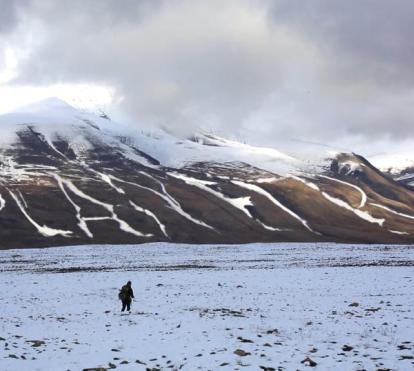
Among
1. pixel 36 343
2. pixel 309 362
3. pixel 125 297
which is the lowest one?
pixel 36 343

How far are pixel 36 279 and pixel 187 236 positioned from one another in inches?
4587

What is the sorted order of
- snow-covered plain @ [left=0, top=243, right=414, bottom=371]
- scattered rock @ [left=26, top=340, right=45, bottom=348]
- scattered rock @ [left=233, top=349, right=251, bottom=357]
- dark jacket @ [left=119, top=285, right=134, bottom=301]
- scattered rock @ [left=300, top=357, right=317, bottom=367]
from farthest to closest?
1. dark jacket @ [left=119, top=285, right=134, bottom=301]
2. scattered rock @ [left=26, top=340, right=45, bottom=348]
3. scattered rock @ [left=233, top=349, right=251, bottom=357]
4. snow-covered plain @ [left=0, top=243, right=414, bottom=371]
5. scattered rock @ [left=300, top=357, right=317, bottom=367]

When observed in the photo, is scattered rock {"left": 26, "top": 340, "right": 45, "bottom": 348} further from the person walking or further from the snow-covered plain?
the person walking

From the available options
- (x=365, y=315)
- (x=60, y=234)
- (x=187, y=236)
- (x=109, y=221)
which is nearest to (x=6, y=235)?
(x=60, y=234)

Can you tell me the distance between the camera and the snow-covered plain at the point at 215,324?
18141 millimetres

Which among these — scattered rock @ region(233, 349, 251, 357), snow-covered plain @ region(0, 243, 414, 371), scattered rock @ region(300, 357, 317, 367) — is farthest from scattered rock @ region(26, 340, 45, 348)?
scattered rock @ region(300, 357, 317, 367)

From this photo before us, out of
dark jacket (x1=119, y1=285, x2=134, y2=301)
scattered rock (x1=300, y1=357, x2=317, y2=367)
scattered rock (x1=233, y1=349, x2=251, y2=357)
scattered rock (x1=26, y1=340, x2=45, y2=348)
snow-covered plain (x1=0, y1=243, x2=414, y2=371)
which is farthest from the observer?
dark jacket (x1=119, y1=285, x2=134, y2=301)

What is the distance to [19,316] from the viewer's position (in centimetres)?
2812

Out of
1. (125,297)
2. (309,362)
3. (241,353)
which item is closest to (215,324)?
(241,353)

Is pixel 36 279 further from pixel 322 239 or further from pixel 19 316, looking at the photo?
pixel 322 239

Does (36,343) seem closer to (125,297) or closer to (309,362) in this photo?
(125,297)

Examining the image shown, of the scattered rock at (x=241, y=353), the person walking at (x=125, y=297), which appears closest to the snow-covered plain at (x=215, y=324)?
the scattered rock at (x=241, y=353)

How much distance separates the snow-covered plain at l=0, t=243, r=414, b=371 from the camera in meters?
18.1

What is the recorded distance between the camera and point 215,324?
81.5 ft
